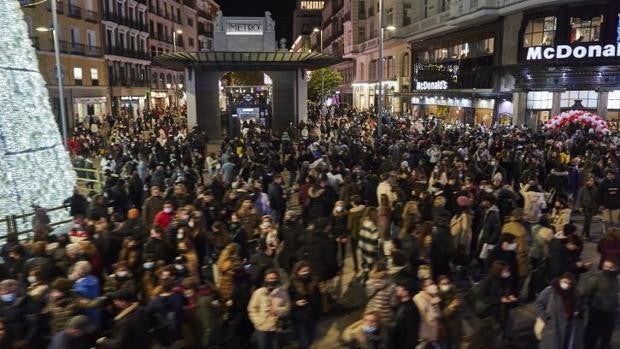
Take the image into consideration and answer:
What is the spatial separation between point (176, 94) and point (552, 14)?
58.8 m

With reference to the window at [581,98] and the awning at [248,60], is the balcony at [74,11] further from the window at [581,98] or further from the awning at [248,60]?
the window at [581,98]

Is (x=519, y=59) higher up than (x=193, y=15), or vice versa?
(x=193, y=15)

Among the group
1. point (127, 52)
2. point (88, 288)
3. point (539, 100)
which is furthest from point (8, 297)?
point (127, 52)

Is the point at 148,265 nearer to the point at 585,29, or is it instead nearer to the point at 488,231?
the point at 488,231

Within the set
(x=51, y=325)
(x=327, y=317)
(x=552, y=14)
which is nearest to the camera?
(x=51, y=325)

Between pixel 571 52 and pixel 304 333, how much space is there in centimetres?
2825

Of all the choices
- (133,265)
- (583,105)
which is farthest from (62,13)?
(133,265)

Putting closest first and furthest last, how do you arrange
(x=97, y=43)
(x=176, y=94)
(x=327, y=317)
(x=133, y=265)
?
(x=133, y=265) < (x=327, y=317) < (x=97, y=43) < (x=176, y=94)

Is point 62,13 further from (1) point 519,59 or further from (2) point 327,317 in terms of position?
(2) point 327,317

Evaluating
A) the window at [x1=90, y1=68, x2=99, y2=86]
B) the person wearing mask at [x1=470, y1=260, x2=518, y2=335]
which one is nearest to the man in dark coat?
the person wearing mask at [x1=470, y1=260, x2=518, y2=335]

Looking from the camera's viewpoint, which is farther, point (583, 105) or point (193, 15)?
point (193, 15)

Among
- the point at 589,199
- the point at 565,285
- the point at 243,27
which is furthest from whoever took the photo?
the point at 243,27

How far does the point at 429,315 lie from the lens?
6.39 meters

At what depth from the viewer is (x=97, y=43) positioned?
49594mm
